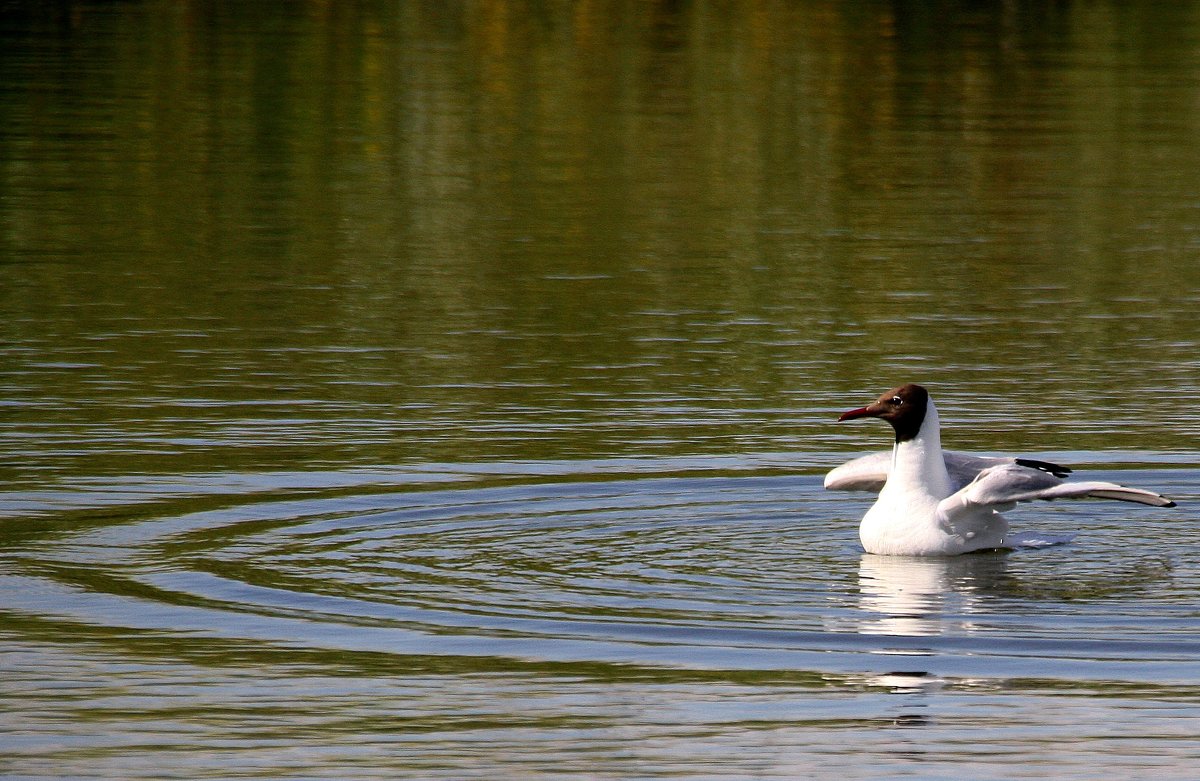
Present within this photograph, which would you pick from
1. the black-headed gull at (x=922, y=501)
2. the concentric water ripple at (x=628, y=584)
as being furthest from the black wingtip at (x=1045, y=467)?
the concentric water ripple at (x=628, y=584)

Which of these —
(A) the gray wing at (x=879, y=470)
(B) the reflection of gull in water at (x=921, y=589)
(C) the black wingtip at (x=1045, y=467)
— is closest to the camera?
(B) the reflection of gull in water at (x=921, y=589)

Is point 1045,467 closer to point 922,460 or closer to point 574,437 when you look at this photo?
point 922,460

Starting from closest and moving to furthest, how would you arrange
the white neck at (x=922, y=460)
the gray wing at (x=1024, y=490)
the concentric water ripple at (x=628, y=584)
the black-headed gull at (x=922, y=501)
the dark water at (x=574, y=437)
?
the dark water at (x=574, y=437)
the concentric water ripple at (x=628, y=584)
the gray wing at (x=1024, y=490)
the black-headed gull at (x=922, y=501)
the white neck at (x=922, y=460)

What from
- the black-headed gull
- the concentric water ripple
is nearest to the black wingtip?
the black-headed gull

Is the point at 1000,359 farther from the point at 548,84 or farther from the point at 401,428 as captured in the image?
the point at 548,84

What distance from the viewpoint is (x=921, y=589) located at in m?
11.3

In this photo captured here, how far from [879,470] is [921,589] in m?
1.36

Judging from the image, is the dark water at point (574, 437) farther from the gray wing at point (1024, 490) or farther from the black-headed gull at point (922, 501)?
the gray wing at point (1024, 490)

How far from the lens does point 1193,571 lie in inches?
453

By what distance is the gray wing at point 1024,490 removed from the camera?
11.4 meters

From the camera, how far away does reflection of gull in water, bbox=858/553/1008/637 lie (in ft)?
34.4

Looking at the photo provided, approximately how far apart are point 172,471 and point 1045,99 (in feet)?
97.3

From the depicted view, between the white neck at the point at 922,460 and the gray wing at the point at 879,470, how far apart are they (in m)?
0.33

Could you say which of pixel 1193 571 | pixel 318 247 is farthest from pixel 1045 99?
pixel 1193 571
